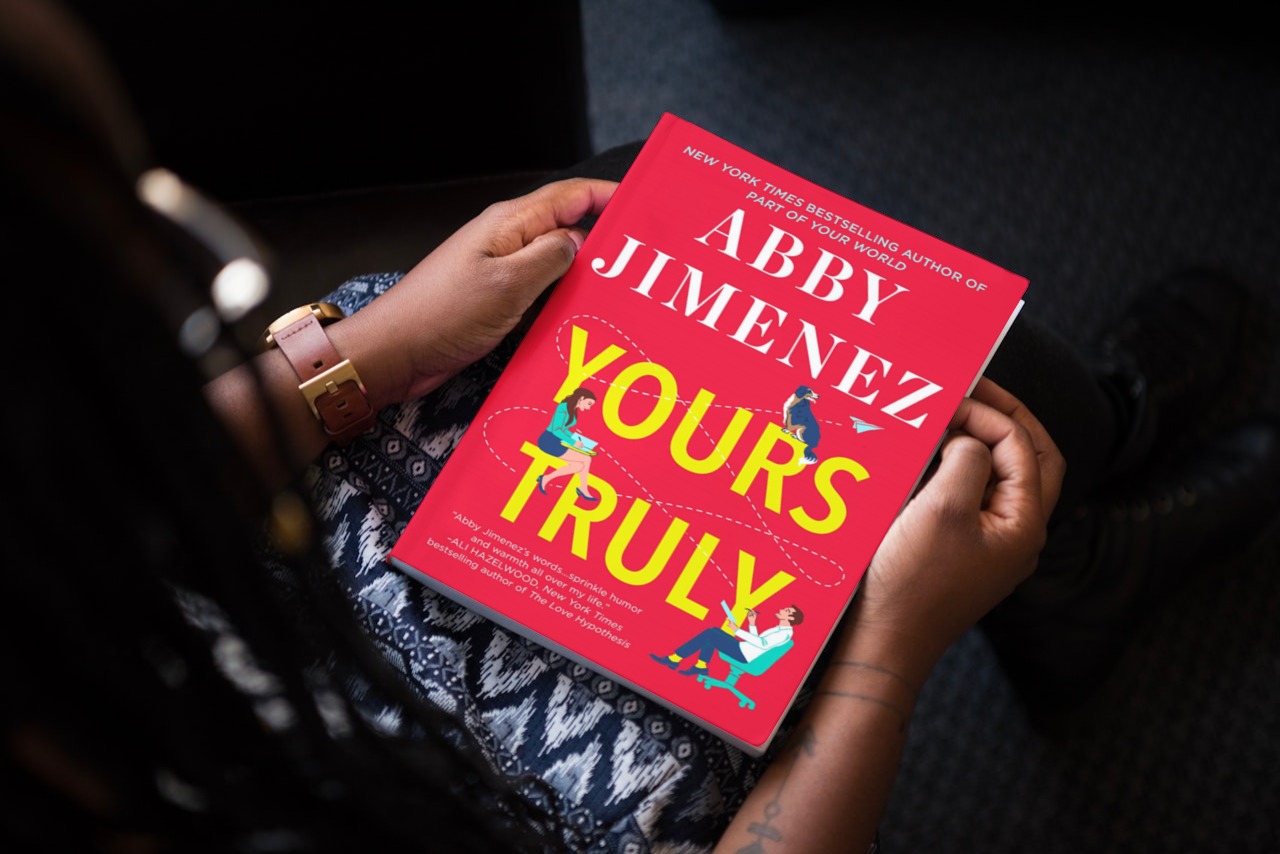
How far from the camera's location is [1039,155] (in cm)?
134

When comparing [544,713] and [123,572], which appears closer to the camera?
[123,572]

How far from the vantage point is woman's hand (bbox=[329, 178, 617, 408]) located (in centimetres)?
66

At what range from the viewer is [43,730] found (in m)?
0.32

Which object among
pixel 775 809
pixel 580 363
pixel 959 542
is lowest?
pixel 775 809

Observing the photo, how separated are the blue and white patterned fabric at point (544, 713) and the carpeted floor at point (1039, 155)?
620mm

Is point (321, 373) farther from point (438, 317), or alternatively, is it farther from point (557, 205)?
point (557, 205)

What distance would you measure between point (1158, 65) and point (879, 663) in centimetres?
118

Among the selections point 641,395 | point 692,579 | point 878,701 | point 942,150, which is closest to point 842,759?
point 878,701

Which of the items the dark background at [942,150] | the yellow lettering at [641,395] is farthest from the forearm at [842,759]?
the dark background at [942,150]

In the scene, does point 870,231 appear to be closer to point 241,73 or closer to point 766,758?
point 766,758

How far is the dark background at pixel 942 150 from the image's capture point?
79 centimetres

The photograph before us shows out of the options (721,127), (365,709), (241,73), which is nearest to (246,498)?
(365,709)

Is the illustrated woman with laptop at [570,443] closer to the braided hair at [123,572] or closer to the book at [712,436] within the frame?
the book at [712,436]

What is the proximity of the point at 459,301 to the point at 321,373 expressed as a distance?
0.11m
